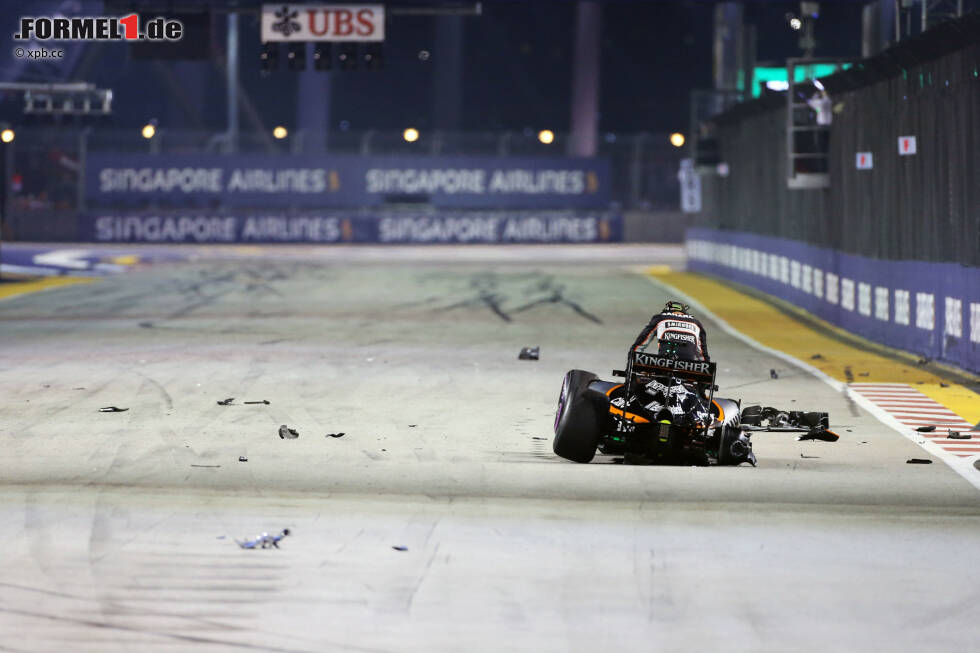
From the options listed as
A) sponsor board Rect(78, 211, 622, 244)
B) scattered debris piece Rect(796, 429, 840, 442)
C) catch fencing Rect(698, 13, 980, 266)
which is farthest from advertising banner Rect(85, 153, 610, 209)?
scattered debris piece Rect(796, 429, 840, 442)

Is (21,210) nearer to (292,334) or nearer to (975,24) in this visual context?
(292,334)

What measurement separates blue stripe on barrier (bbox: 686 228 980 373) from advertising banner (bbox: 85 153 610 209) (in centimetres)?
2636

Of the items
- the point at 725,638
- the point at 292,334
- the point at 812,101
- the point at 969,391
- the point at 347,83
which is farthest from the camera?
the point at 347,83

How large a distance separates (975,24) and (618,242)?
44424 mm

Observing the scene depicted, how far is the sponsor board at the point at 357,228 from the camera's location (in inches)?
2349

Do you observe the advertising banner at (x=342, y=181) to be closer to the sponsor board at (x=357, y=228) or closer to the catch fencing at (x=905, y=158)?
the sponsor board at (x=357, y=228)

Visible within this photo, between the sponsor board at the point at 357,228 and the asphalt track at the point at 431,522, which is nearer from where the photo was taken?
the asphalt track at the point at 431,522

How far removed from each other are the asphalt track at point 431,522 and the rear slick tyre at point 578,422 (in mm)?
142

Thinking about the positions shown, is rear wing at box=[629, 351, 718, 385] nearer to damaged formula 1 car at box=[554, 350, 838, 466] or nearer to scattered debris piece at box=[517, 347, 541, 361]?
damaged formula 1 car at box=[554, 350, 838, 466]

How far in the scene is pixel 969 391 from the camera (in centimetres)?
1711

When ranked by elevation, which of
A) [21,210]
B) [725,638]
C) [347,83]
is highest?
[347,83]

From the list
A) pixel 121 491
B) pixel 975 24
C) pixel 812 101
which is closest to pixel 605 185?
pixel 812 101

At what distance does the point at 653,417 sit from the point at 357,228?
49.8 m
